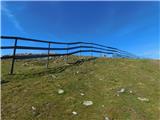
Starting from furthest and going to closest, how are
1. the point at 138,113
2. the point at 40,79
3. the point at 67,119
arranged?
the point at 40,79, the point at 138,113, the point at 67,119

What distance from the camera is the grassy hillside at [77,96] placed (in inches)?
285

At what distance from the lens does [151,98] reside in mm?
9336

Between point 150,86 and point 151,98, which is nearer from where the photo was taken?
point 151,98

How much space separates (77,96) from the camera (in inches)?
345

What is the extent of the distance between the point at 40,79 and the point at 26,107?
3.36 metres

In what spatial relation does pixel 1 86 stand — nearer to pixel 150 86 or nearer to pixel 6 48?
pixel 6 48

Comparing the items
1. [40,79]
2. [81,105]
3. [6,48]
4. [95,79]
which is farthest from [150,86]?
[6,48]

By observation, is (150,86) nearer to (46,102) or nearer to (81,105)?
(81,105)

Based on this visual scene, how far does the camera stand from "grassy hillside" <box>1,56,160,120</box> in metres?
7.23

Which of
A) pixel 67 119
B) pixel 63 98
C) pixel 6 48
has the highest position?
pixel 6 48

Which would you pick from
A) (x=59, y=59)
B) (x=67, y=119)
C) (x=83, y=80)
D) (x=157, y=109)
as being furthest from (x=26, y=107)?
(x=59, y=59)

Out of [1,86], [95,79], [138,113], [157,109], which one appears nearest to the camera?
[138,113]

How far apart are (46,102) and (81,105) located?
1298 mm

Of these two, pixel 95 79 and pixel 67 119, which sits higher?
pixel 95 79
